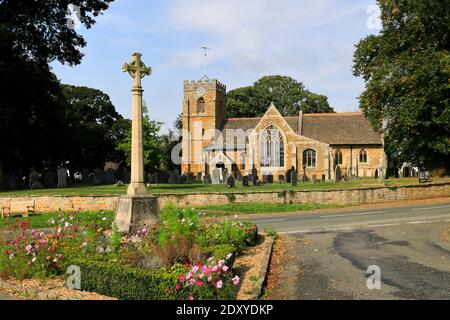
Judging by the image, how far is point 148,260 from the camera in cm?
755

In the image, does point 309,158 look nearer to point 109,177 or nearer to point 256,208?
point 109,177

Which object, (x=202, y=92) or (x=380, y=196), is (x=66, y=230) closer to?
(x=380, y=196)

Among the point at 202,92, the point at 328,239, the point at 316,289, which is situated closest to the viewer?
the point at 316,289

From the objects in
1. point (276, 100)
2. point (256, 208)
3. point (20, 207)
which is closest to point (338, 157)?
point (276, 100)

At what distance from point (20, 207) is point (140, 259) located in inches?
598

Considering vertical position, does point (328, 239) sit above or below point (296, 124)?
below

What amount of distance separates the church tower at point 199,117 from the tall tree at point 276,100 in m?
15.8

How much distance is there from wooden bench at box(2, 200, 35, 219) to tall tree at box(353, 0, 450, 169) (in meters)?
21.9

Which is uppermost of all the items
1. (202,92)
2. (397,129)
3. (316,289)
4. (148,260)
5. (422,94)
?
(202,92)

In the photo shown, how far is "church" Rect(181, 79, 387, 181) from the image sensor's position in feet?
171

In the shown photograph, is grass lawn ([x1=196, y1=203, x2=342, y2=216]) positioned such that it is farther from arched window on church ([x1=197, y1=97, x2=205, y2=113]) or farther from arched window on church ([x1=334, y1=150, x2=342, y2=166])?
arched window on church ([x1=197, y1=97, x2=205, y2=113])

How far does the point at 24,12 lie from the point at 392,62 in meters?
26.3

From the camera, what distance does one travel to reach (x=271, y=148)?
175 feet
